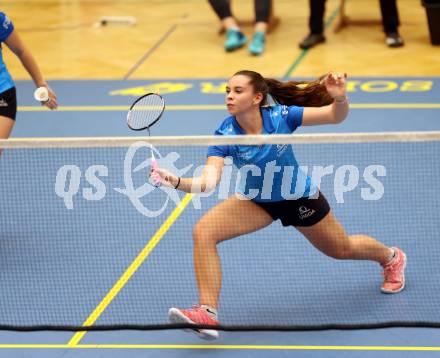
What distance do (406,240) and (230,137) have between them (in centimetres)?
223

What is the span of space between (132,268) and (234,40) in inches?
248

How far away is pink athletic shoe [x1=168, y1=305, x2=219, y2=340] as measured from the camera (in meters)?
5.27

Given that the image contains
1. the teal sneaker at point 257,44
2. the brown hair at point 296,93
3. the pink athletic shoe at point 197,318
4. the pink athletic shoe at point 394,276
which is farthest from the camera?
the teal sneaker at point 257,44

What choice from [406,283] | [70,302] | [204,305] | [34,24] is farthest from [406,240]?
[34,24]

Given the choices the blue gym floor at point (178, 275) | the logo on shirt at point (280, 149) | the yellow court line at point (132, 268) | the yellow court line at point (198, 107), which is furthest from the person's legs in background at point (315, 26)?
the logo on shirt at point (280, 149)

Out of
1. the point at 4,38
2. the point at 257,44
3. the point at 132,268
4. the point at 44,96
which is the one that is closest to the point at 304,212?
the point at 132,268

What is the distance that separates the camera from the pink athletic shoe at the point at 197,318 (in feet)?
17.3

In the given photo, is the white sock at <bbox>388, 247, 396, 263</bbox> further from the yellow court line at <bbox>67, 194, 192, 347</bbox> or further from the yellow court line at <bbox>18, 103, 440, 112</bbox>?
the yellow court line at <bbox>18, 103, 440, 112</bbox>

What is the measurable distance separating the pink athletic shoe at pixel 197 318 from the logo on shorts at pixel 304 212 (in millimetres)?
826

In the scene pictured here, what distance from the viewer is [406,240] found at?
6.74 meters

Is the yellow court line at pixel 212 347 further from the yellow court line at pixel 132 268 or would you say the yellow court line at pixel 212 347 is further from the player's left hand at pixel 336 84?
the player's left hand at pixel 336 84

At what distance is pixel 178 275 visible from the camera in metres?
6.34

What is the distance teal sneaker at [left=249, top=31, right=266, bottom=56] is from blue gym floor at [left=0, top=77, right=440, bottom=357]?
3.10 metres

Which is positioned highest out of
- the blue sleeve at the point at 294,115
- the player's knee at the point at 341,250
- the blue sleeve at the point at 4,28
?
the blue sleeve at the point at 4,28
